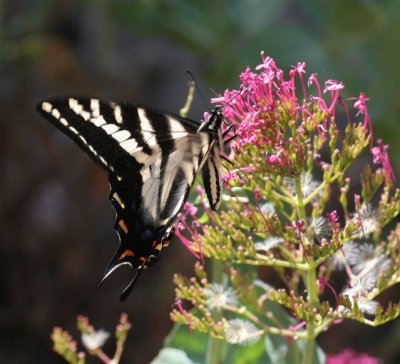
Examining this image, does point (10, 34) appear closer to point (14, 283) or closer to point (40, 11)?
point (40, 11)

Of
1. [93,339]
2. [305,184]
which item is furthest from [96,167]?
[305,184]

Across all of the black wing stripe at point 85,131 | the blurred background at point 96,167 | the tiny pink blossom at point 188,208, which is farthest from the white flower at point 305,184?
the blurred background at point 96,167

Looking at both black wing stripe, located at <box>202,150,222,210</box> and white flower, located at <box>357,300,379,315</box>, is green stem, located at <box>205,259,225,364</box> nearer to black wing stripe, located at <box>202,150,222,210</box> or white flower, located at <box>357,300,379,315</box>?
black wing stripe, located at <box>202,150,222,210</box>

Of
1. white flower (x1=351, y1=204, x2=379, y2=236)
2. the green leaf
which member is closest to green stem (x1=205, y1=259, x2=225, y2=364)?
the green leaf

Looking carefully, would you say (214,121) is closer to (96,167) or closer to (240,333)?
(240,333)

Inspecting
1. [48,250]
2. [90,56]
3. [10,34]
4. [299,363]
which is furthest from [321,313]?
[90,56]

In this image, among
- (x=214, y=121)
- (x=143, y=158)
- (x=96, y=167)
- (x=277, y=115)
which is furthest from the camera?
(x=96, y=167)
